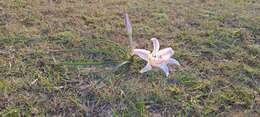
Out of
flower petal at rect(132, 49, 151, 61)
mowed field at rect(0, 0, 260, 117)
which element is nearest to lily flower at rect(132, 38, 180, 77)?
flower petal at rect(132, 49, 151, 61)

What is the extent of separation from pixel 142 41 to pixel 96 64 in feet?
1.67

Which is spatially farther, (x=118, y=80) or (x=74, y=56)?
(x=74, y=56)

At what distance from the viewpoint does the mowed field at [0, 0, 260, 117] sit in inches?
83.6

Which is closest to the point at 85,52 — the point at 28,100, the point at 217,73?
the point at 28,100

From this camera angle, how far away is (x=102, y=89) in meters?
2.21

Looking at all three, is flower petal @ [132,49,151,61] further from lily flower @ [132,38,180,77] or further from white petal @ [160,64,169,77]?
white petal @ [160,64,169,77]

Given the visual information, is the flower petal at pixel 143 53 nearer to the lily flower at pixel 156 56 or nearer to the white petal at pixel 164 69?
the lily flower at pixel 156 56

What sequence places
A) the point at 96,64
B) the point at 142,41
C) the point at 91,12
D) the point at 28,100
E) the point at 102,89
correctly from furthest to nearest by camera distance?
the point at 91,12 → the point at 142,41 → the point at 96,64 → the point at 102,89 → the point at 28,100

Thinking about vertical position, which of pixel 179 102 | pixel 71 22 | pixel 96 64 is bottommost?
pixel 179 102

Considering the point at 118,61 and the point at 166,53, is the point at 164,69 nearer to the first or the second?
the point at 166,53

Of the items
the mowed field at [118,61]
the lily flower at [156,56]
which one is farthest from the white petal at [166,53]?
the mowed field at [118,61]

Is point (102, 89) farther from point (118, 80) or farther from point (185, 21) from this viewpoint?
point (185, 21)

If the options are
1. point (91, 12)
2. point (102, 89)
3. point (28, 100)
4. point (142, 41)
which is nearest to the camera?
point (28, 100)

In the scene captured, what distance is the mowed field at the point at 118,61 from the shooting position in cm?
212
